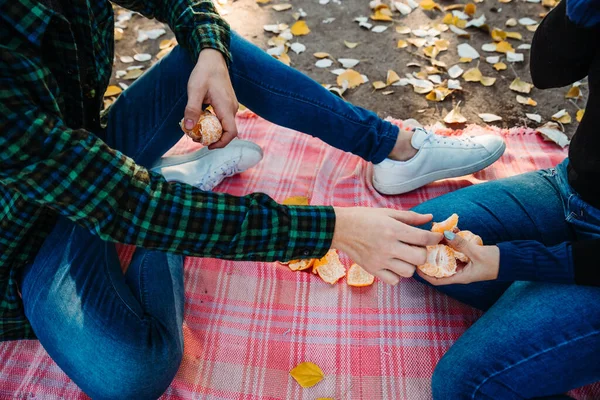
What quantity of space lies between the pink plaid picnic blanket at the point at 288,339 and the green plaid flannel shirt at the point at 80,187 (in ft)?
1.65

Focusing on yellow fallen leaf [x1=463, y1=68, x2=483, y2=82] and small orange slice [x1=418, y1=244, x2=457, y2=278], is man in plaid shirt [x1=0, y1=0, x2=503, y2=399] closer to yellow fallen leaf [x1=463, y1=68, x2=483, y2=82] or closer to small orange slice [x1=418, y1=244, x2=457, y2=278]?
small orange slice [x1=418, y1=244, x2=457, y2=278]

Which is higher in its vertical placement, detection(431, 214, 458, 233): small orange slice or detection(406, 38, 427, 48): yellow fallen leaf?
detection(431, 214, 458, 233): small orange slice

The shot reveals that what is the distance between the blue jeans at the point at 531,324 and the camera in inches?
49.2

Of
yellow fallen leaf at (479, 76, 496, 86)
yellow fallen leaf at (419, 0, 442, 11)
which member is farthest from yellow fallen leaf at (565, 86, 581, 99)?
yellow fallen leaf at (419, 0, 442, 11)

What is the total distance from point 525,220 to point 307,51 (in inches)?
72.9

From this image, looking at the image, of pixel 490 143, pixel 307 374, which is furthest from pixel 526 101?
pixel 307 374

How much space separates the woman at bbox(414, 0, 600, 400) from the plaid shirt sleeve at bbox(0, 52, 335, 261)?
18.5 inches

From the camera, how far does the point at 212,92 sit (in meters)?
1.51

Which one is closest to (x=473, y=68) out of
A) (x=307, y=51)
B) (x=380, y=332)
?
(x=307, y=51)

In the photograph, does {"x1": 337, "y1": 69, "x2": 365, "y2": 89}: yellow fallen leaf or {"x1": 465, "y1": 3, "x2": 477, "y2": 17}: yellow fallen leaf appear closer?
{"x1": 337, "y1": 69, "x2": 365, "y2": 89}: yellow fallen leaf

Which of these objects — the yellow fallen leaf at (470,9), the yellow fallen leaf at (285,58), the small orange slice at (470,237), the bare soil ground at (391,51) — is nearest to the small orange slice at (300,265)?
the small orange slice at (470,237)

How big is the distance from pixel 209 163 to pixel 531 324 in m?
1.35

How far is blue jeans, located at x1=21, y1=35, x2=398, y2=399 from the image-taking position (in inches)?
54.9

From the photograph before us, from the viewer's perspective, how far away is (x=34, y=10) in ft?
3.63
